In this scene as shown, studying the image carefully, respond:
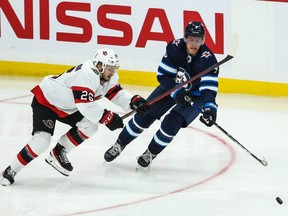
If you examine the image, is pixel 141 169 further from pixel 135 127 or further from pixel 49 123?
pixel 49 123

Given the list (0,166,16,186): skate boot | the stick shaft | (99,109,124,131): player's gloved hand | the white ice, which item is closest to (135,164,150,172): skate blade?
the white ice

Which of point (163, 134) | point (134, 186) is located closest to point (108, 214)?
point (134, 186)

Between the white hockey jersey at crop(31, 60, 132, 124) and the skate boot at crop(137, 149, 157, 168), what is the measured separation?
413mm

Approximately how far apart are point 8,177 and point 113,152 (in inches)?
32.3

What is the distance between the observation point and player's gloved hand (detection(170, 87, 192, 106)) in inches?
210

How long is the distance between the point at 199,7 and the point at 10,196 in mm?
3346

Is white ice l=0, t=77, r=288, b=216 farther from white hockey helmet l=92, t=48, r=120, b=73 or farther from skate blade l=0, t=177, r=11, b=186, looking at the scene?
white hockey helmet l=92, t=48, r=120, b=73

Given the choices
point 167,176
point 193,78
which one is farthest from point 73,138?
point 193,78

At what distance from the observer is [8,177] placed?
16.8 feet

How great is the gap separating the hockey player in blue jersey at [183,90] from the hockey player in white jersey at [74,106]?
280mm

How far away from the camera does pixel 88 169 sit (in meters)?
5.58

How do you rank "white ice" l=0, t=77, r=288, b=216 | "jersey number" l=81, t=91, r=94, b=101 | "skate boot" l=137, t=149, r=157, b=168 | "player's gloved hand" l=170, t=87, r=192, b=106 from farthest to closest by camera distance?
"skate boot" l=137, t=149, r=157, b=168 → "player's gloved hand" l=170, t=87, r=192, b=106 → "jersey number" l=81, t=91, r=94, b=101 → "white ice" l=0, t=77, r=288, b=216

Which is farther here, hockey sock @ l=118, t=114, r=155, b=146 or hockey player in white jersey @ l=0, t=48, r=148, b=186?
hockey sock @ l=118, t=114, r=155, b=146

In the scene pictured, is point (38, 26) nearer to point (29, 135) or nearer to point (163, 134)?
point (29, 135)
